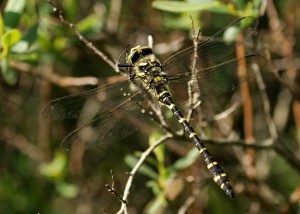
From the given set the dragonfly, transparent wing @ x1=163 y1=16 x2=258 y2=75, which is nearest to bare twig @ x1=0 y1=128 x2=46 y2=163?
the dragonfly

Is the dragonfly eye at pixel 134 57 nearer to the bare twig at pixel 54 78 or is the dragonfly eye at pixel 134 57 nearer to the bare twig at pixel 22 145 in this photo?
the bare twig at pixel 54 78

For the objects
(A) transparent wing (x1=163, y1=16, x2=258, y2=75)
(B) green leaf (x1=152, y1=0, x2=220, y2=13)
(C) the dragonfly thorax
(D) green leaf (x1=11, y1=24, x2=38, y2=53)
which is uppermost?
(D) green leaf (x1=11, y1=24, x2=38, y2=53)

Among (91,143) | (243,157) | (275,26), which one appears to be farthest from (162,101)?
(275,26)

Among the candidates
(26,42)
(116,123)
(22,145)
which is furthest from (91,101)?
(22,145)

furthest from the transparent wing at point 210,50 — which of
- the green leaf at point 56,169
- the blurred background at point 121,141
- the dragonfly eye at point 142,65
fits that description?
the green leaf at point 56,169

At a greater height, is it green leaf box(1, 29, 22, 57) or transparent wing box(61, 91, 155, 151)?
green leaf box(1, 29, 22, 57)

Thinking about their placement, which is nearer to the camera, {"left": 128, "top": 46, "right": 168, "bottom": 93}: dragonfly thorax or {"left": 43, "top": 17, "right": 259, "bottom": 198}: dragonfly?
{"left": 43, "top": 17, "right": 259, "bottom": 198}: dragonfly

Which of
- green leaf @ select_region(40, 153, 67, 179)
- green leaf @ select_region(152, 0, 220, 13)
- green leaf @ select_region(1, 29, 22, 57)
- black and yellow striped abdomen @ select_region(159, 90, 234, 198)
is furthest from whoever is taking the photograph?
green leaf @ select_region(40, 153, 67, 179)

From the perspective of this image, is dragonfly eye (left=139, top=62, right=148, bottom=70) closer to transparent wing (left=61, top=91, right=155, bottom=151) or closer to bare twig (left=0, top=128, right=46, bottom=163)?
transparent wing (left=61, top=91, right=155, bottom=151)

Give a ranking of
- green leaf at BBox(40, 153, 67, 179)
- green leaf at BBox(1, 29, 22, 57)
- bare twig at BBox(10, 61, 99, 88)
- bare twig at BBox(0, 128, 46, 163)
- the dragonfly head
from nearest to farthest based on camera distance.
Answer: green leaf at BBox(1, 29, 22, 57), the dragonfly head, bare twig at BBox(10, 61, 99, 88), green leaf at BBox(40, 153, 67, 179), bare twig at BBox(0, 128, 46, 163)
